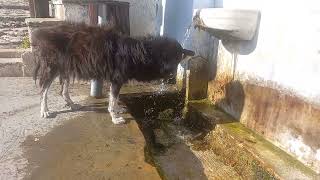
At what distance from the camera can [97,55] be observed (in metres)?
3.88

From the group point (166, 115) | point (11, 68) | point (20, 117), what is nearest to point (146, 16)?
point (166, 115)

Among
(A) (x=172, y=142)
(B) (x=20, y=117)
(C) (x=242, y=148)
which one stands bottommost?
(A) (x=172, y=142)

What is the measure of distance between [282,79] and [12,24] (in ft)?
22.9

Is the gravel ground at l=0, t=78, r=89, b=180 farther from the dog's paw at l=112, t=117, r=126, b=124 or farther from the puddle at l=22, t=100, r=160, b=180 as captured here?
the dog's paw at l=112, t=117, r=126, b=124

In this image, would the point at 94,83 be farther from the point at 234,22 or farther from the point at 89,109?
the point at 234,22

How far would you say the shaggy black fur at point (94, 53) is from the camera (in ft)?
12.8

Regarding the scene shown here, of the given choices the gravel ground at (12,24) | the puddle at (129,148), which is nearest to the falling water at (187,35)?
the puddle at (129,148)

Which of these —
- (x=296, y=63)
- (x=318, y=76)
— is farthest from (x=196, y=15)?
(x=318, y=76)

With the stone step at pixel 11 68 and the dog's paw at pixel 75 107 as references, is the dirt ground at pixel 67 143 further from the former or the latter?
the stone step at pixel 11 68

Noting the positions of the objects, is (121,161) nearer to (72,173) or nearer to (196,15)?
(72,173)

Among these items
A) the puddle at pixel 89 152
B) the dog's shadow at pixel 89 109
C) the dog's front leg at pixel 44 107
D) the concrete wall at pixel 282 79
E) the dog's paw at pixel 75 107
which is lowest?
the puddle at pixel 89 152

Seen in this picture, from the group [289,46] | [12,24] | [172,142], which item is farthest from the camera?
[12,24]

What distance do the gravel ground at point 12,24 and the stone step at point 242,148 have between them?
506 cm

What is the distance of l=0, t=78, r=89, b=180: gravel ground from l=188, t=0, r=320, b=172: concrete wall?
2.10m
